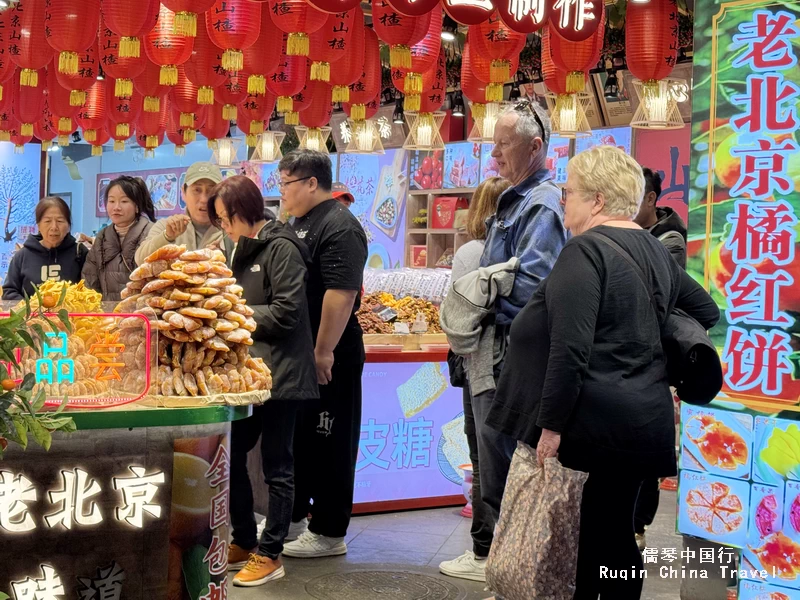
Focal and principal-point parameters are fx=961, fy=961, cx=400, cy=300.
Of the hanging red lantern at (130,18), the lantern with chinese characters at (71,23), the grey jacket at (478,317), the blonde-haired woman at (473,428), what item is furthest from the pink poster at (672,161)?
the grey jacket at (478,317)

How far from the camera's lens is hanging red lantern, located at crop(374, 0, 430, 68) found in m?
5.77

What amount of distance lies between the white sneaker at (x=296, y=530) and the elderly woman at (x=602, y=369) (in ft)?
6.35

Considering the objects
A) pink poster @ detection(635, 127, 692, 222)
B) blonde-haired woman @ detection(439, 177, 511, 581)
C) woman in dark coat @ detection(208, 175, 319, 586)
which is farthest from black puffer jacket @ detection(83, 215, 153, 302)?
pink poster @ detection(635, 127, 692, 222)

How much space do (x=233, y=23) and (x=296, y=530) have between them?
3389 mm

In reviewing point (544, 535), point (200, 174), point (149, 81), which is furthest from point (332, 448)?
point (149, 81)

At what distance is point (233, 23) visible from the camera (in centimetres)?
622

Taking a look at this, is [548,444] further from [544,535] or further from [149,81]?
[149,81]

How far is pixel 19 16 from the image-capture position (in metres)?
7.56

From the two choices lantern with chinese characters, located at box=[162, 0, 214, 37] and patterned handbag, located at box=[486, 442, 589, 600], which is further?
lantern with chinese characters, located at box=[162, 0, 214, 37]

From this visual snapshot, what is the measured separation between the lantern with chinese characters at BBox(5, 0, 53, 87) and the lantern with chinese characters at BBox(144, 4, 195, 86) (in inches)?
39.3

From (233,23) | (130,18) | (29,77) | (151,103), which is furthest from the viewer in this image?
(151,103)

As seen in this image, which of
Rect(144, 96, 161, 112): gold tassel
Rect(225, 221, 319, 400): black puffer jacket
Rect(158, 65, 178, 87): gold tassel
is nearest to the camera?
Rect(225, 221, 319, 400): black puffer jacket

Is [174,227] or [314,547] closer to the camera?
[314,547]

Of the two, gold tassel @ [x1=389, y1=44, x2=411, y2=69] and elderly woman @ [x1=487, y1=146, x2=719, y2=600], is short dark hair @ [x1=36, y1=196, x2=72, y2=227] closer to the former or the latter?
gold tassel @ [x1=389, y1=44, x2=411, y2=69]
